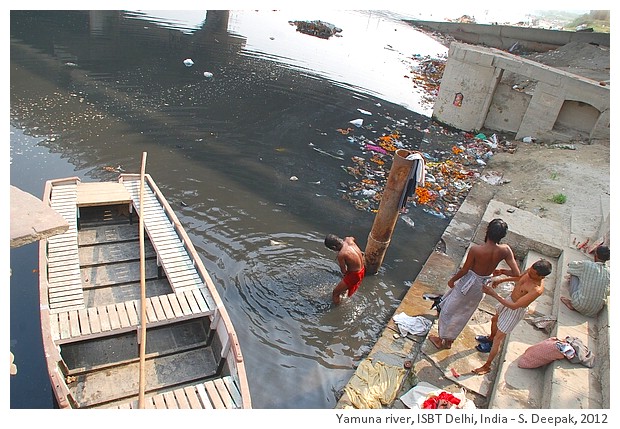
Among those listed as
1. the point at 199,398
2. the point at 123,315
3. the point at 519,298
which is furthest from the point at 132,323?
the point at 519,298

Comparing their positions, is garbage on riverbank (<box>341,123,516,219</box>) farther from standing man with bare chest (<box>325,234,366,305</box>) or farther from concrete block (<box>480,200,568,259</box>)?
standing man with bare chest (<box>325,234,366,305</box>)

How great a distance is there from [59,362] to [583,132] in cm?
1309

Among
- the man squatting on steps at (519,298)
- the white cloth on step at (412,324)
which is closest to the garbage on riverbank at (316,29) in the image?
the white cloth on step at (412,324)

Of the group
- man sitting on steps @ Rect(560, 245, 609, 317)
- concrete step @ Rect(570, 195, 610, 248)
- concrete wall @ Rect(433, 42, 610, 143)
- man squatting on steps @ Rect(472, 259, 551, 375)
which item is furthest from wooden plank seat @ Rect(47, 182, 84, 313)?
concrete wall @ Rect(433, 42, 610, 143)

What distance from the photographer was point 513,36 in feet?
89.1

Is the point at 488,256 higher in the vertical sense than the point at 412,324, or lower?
higher

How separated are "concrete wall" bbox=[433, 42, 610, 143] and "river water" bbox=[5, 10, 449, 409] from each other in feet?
3.92

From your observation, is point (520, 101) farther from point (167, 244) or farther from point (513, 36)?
point (513, 36)

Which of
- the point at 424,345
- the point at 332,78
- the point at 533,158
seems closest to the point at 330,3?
the point at 424,345

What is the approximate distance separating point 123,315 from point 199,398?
131 centimetres

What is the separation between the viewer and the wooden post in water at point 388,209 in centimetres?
590

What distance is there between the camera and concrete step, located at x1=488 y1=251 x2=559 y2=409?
14.4 ft

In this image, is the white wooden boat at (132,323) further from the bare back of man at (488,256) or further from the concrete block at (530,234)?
the concrete block at (530,234)

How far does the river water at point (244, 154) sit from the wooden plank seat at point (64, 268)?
3.16 feet
